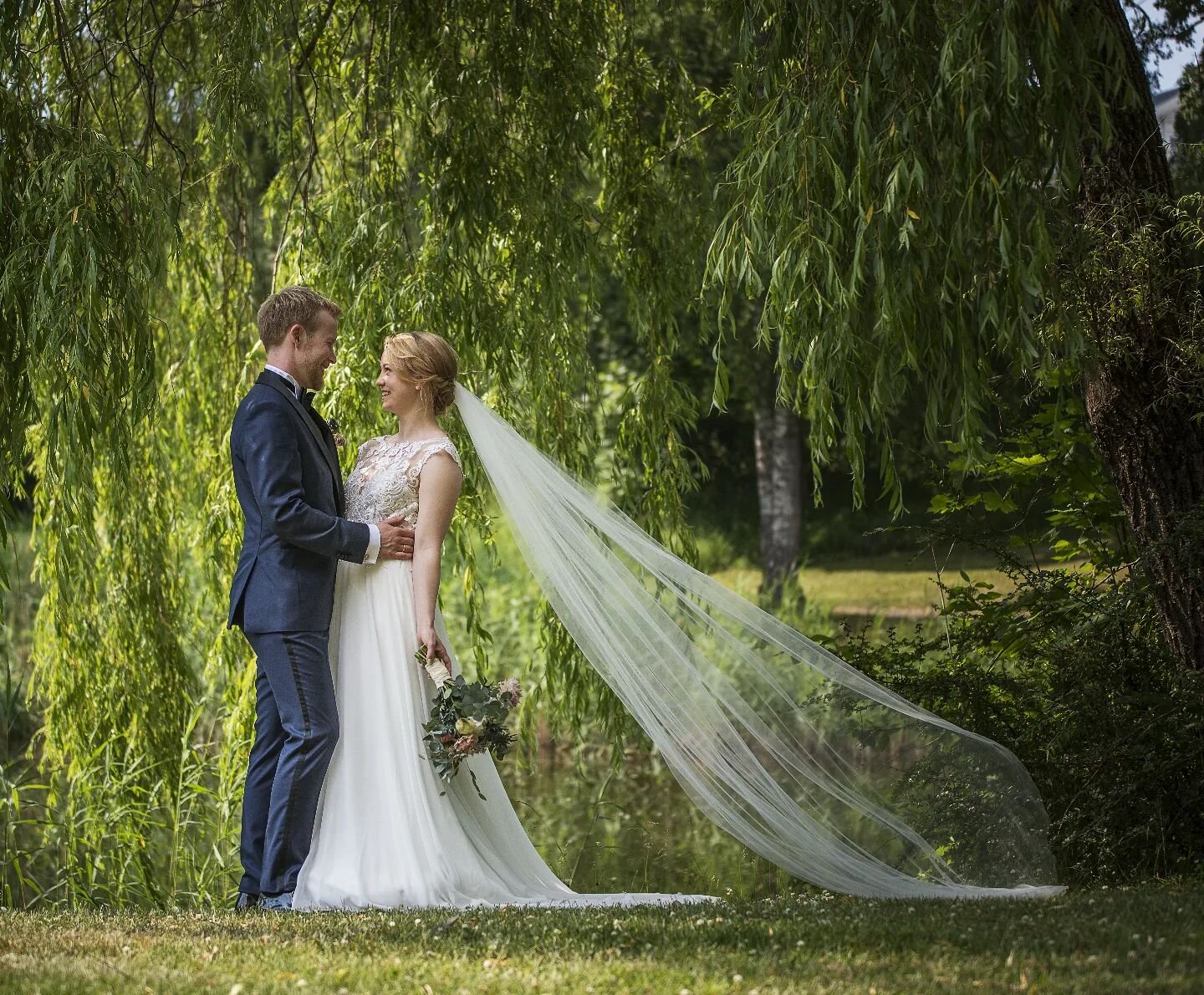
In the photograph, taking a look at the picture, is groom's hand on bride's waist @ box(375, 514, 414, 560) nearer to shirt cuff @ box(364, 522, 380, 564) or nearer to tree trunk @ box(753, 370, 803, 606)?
shirt cuff @ box(364, 522, 380, 564)

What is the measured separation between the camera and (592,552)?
4230 mm

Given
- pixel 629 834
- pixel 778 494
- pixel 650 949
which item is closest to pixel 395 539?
pixel 650 949

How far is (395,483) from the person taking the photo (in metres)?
4.21

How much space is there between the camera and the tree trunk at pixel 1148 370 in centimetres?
421

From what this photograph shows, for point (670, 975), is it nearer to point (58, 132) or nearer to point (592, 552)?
point (592, 552)

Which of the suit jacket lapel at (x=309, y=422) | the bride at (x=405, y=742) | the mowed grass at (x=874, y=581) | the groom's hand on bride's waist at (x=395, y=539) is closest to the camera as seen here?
the bride at (x=405, y=742)

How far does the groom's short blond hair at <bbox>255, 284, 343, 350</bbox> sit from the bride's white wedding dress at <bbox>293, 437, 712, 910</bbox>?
47 centimetres

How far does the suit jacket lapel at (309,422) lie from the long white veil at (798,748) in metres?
0.67

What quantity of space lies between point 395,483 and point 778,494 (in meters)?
10.7

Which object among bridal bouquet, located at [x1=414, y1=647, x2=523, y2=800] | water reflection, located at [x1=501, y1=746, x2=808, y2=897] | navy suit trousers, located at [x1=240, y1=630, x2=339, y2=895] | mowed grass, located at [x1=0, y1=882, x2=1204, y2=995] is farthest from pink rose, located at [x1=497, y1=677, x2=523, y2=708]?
water reflection, located at [x1=501, y1=746, x2=808, y2=897]

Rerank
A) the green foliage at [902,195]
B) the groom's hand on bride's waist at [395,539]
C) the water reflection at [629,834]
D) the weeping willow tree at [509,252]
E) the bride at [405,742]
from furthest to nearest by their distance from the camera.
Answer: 1. the water reflection at [629,834]
2. the groom's hand on bride's waist at [395,539]
3. the bride at [405,742]
4. the weeping willow tree at [509,252]
5. the green foliage at [902,195]

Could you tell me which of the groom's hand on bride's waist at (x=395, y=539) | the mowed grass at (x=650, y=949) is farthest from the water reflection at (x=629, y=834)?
the groom's hand on bride's waist at (x=395, y=539)

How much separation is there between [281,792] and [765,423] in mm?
11186

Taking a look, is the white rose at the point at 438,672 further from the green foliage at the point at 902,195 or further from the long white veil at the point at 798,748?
the green foliage at the point at 902,195
